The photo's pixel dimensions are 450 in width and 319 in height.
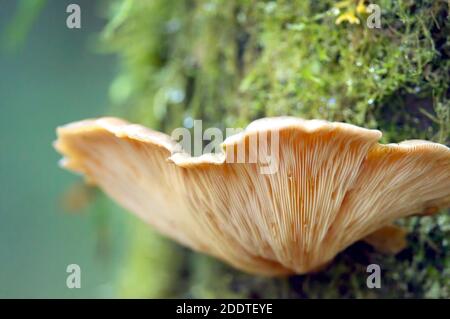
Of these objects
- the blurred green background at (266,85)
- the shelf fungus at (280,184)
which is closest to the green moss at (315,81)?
the blurred green background at (266,85)

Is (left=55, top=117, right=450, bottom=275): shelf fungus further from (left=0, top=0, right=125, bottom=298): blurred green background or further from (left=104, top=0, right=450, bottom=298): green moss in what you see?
(left=0, top=0, right=125, bottom=298): blurred green background

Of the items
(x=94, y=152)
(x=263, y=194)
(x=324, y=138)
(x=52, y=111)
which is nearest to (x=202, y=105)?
(x=94, y=152)

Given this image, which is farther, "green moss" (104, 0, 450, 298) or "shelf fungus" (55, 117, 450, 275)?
"green moss" (104, 0, 450, 298)

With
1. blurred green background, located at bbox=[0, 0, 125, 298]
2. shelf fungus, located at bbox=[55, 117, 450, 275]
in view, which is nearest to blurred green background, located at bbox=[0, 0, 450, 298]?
shelf fungus, located at bbox=[55, 117, 450, 275]

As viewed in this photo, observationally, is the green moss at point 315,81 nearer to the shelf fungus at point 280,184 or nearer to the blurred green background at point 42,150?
the shelf fungus at point 280,184
